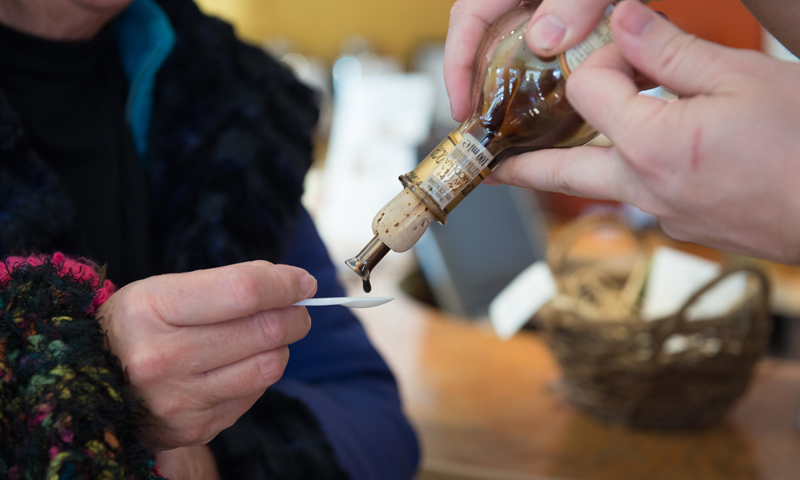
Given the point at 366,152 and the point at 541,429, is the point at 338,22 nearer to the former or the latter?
the point at 366,152

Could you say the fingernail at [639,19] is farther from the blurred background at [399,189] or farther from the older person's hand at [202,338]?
the blurred background at [399,189]

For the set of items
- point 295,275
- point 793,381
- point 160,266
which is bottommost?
point 793,381

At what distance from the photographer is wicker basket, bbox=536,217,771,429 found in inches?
35.8

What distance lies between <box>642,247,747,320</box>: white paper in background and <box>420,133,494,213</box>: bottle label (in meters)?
0.71

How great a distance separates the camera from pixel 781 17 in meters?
0.56

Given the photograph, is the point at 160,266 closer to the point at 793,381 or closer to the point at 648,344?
the point at 648,344

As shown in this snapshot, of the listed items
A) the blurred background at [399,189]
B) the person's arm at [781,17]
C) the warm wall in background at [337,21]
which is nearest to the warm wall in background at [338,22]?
the warm wall in background at [337,21]

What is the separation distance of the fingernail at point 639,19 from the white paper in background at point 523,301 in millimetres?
747

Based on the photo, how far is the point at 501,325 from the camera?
1112 mm

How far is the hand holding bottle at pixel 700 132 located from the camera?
0.37 meters

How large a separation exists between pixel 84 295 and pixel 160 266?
442 millimetres

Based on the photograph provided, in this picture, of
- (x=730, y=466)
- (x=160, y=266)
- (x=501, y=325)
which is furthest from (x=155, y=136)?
(x=730, y=466)

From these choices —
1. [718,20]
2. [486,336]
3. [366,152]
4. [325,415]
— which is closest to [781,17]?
[325,415]

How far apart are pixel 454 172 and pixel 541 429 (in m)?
0.64
